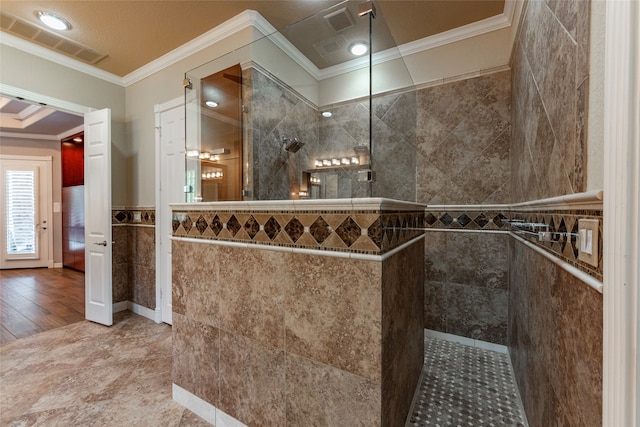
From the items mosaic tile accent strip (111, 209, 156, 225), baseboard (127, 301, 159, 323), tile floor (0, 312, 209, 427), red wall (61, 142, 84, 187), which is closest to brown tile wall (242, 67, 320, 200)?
tile floor (0, 312, 209, 427)

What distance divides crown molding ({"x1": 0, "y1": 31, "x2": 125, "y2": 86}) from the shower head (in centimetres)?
254

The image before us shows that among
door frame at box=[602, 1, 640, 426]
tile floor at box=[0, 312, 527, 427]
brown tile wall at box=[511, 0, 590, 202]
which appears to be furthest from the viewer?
tile floor at box=[0, 312, 527, 427]

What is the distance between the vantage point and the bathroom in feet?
2.95

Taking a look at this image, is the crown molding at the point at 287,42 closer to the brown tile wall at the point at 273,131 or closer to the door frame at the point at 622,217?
the brown tile wall at the point at 273,131

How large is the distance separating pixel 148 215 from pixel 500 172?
352cm

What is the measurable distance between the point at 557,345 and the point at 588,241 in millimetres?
487

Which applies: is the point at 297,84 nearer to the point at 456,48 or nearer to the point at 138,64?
the point at 456,48

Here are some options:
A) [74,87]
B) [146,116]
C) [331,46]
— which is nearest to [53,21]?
[74,87]

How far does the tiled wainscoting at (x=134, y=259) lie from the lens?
3.09 meters

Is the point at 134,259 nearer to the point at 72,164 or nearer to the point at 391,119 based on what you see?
the point at 391,119

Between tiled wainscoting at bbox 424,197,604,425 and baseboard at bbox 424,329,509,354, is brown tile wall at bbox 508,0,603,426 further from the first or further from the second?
baseboard at bbox 424,329,509,354

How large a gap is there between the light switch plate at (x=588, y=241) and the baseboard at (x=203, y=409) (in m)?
1.56

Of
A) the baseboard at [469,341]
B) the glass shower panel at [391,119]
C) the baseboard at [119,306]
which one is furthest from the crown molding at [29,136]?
the baseboard at [469,341]

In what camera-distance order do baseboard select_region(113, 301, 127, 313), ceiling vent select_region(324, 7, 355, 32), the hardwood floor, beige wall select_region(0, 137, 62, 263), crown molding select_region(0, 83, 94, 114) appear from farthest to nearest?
beige wall select_region(0, 137, 62, 263), baseboard select_region(113, 301, 127, 313), the hardwood floor, crown molding select_region(0, 83, 94, 114), ceiling vent select_region(324, 7, 355, 32)
